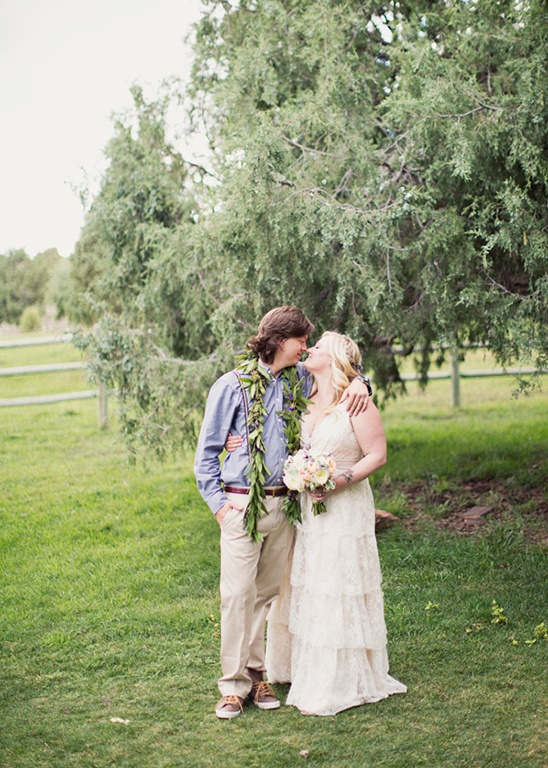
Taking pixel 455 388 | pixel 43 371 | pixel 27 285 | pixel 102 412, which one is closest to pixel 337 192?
pixel 43 371

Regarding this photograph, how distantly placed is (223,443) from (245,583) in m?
0.73

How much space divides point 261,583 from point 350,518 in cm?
60

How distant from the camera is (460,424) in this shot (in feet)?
37.4

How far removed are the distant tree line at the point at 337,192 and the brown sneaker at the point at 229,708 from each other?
273 cm

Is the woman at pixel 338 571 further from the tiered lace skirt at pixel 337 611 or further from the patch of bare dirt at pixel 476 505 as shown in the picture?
the patch of bare dirt at pixel 476 505

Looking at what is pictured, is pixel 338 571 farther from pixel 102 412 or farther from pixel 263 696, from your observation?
pixel 102 412

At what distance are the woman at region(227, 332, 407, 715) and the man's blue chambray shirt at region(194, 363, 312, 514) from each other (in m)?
0.19

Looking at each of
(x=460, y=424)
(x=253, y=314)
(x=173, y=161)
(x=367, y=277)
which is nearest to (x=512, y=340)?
(x=367, y=277)

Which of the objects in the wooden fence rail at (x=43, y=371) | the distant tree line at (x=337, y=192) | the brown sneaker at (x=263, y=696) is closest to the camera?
the brown sneaker at (x=263, y=696)

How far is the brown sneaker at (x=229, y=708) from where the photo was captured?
12.1ft

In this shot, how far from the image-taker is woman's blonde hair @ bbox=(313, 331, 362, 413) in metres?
3.81

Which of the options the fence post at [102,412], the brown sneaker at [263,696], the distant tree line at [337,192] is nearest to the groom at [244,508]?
the brown sneaker at [263,696]

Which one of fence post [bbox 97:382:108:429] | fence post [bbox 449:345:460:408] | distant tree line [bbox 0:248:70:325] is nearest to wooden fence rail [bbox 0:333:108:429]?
fence post [bbox 97:382:108:429]

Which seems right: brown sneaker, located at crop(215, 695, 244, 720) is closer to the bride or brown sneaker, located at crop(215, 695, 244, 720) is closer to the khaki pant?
the khaki pant
